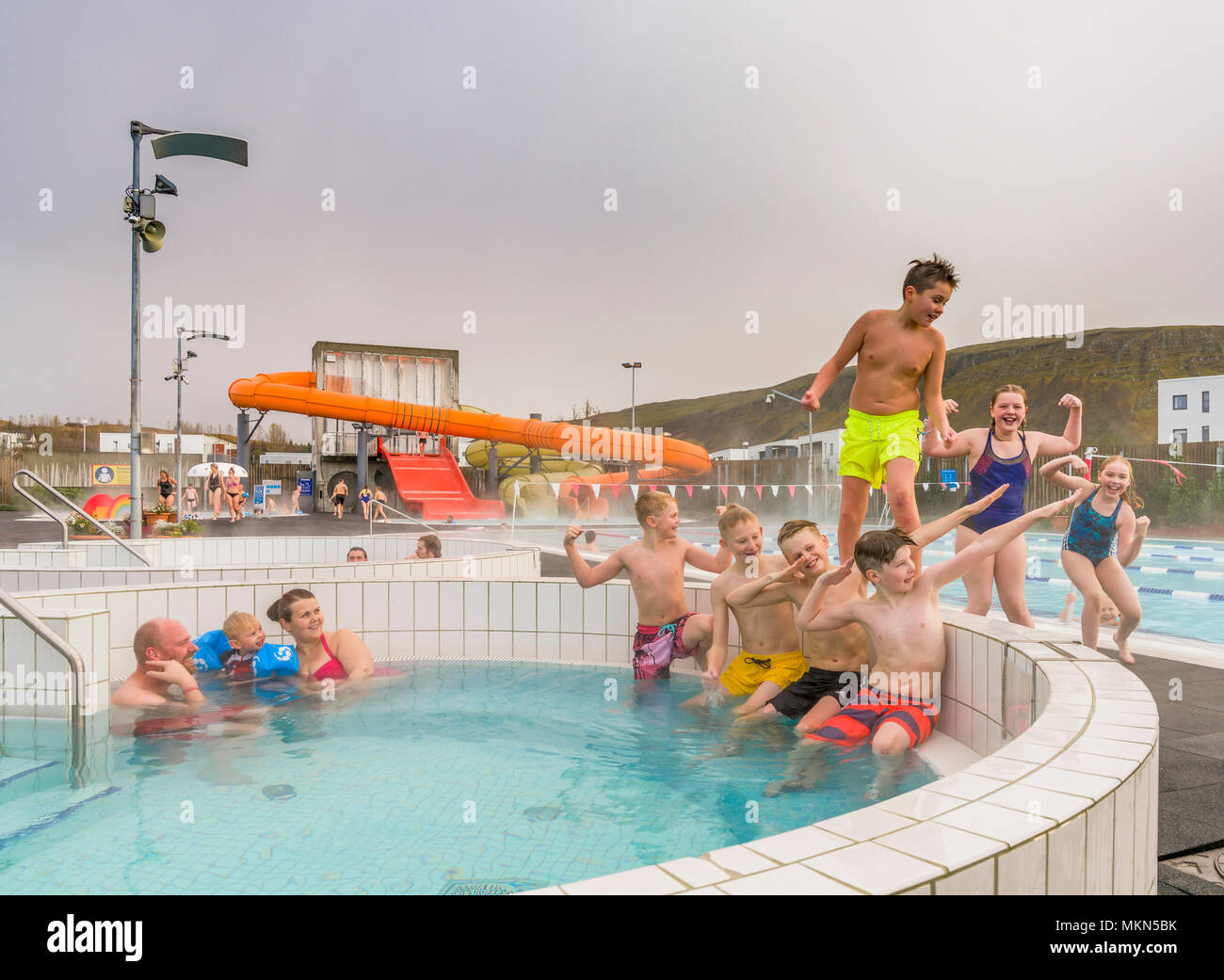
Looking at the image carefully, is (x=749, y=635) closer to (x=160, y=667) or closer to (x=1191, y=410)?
(x=160, y=667)

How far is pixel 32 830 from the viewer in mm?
2699

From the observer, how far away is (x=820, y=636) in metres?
3.56

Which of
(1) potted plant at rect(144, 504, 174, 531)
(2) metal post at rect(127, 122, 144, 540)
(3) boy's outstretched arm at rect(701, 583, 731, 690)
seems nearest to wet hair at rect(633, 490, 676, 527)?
(3) boy's outstretched arm at rect(701, 583, 731, 690)

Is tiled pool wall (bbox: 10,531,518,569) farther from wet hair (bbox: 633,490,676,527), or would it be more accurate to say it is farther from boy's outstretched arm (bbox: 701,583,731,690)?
boy's outstretched arm (bbox: 701,583,731,690)

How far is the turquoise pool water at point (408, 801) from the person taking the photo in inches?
92.4

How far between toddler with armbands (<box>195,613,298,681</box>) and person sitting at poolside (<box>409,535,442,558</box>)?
3111 mm

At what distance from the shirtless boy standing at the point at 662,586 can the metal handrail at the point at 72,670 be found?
2.41 meters

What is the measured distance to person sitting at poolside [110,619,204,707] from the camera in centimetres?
398

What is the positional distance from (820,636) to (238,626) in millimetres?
3369

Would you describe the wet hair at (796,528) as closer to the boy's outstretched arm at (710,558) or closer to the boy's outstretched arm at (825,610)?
the boy's outstretched arm at (825,610)

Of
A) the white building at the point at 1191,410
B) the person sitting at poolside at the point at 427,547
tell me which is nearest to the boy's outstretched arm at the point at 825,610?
the person sitting at poolside at the point at 427,547

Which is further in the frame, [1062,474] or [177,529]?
[177,529]

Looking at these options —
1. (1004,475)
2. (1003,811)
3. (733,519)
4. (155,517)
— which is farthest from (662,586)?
(155,517)

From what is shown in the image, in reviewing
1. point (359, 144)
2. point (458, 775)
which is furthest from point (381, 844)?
point (359, 144)
